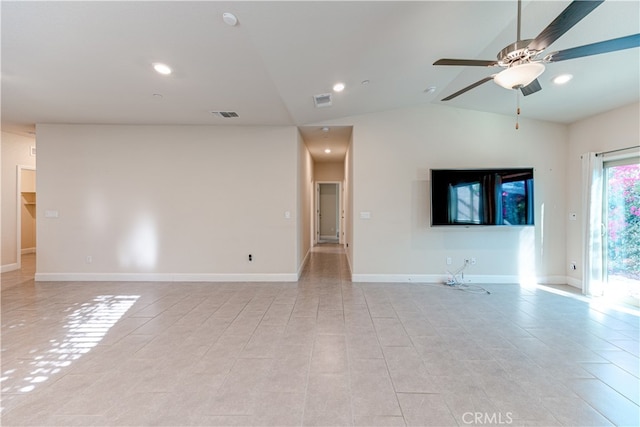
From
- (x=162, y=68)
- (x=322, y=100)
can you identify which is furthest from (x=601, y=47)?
(x=162, y=68)

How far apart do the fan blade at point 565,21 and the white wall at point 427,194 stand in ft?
9.26

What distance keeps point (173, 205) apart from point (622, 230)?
7.02m

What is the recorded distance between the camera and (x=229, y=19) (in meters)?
2.08

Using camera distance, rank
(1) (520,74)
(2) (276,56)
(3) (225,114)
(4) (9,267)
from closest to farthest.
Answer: (1) (520,74), (2) (276,56), (3) (225,114), (4) (9,267)

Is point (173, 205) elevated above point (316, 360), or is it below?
above

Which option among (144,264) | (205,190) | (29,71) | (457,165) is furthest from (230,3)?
(144,264)

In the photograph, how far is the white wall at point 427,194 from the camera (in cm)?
457

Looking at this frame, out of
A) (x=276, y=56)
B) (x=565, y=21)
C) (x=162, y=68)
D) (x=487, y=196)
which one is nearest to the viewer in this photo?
(x=565, y=21)

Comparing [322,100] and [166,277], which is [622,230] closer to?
[322,100]

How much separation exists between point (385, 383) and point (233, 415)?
1.07 metres

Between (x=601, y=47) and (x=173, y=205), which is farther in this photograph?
(x=173, y=205)

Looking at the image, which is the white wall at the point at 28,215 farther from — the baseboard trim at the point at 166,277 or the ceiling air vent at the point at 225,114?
the ceiling air vent at the point at 225,114

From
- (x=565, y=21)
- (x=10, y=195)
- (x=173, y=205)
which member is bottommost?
(x=173, y=205)

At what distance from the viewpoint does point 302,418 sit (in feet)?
5.44
